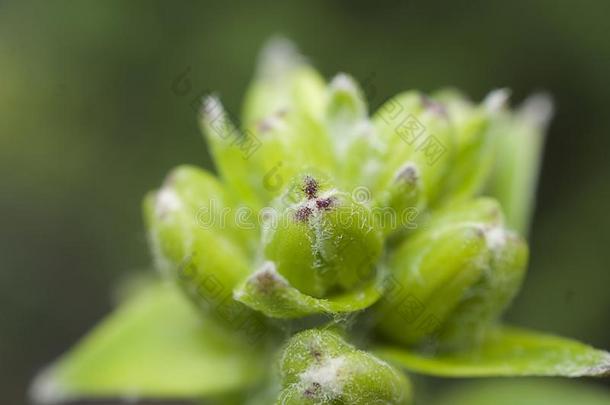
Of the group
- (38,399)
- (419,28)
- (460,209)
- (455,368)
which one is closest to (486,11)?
(419,28)

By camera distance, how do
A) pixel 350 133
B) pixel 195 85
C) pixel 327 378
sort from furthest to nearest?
pixel 195 85, pixel 350 133, pixel 327 378

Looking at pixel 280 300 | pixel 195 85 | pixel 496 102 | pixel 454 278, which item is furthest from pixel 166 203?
pixel 195 85

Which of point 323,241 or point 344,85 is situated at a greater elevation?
point 344,85

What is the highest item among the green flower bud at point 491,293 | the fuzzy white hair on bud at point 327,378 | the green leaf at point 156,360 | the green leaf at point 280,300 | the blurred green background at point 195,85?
the blurred green background at point 195,85

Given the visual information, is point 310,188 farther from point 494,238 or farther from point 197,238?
point 494,238

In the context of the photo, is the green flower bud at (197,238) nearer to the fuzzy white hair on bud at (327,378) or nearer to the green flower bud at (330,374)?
the green flower bud at (330,374)

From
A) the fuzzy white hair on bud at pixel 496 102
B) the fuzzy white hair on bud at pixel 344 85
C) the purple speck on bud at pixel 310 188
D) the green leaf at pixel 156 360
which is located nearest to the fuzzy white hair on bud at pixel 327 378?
the purple speck on bud at pixel 310 188

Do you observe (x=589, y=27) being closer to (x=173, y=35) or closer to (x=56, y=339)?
(x=173, y=35)
